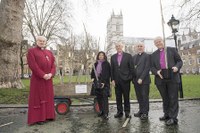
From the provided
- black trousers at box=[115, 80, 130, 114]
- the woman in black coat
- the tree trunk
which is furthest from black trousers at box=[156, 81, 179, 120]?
the tree trunk

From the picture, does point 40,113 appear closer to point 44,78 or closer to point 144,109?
point 44,78

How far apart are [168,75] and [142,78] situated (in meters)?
0.88


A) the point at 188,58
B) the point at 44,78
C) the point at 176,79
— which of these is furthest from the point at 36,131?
the point at 188,58

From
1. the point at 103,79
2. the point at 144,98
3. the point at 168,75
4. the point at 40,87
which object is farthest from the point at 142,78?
the point at 40,87

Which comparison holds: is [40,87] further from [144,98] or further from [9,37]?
[9,37]

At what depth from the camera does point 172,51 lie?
6.88m

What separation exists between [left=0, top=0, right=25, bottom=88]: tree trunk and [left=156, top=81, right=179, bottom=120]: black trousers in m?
9.38

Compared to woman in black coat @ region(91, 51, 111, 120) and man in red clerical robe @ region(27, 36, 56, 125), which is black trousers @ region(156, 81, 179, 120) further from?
man in red clerical robe @ region(27, 36, 56, 125)

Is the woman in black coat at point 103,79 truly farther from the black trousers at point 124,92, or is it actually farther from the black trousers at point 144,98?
the black trousers at point 144,98

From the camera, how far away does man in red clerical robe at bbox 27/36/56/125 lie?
22.8ft

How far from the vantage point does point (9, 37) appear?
46.0ft

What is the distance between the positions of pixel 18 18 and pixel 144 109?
9.34 m

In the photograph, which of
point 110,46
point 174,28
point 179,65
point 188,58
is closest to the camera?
point 179,65

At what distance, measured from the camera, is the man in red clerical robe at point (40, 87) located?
274 inches
